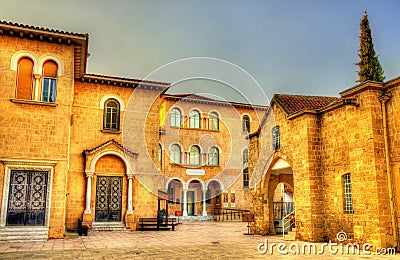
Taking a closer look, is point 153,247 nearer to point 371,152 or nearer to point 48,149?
point 48,149

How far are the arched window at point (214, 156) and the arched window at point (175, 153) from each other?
8.74 feet

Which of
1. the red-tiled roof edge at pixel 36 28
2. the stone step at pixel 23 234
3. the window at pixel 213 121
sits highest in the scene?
the red-tiled roof edge at pixel 36 28

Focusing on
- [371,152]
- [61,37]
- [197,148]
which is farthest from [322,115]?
[197,148]

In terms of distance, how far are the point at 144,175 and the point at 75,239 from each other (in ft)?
18.6

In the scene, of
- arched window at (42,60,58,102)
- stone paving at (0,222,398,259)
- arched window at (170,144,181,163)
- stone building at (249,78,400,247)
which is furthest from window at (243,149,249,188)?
arched window at (42,60,58,102)

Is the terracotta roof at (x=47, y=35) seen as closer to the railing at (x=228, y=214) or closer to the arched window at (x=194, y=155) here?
the arched window at (x=194, y=155)

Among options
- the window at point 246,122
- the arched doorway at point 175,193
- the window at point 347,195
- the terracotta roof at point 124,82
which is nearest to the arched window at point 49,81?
the terracotta roof at point 124,82

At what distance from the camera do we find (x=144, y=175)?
19.1 meters

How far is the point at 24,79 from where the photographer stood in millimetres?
14742

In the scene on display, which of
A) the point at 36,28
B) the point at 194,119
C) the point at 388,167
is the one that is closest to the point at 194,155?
the point at 194,119

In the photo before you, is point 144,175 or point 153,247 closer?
point 153,247

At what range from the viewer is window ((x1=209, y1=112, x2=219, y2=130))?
30.7m

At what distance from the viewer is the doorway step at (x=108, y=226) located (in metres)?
17.6

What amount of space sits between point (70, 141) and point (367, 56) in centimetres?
1975
